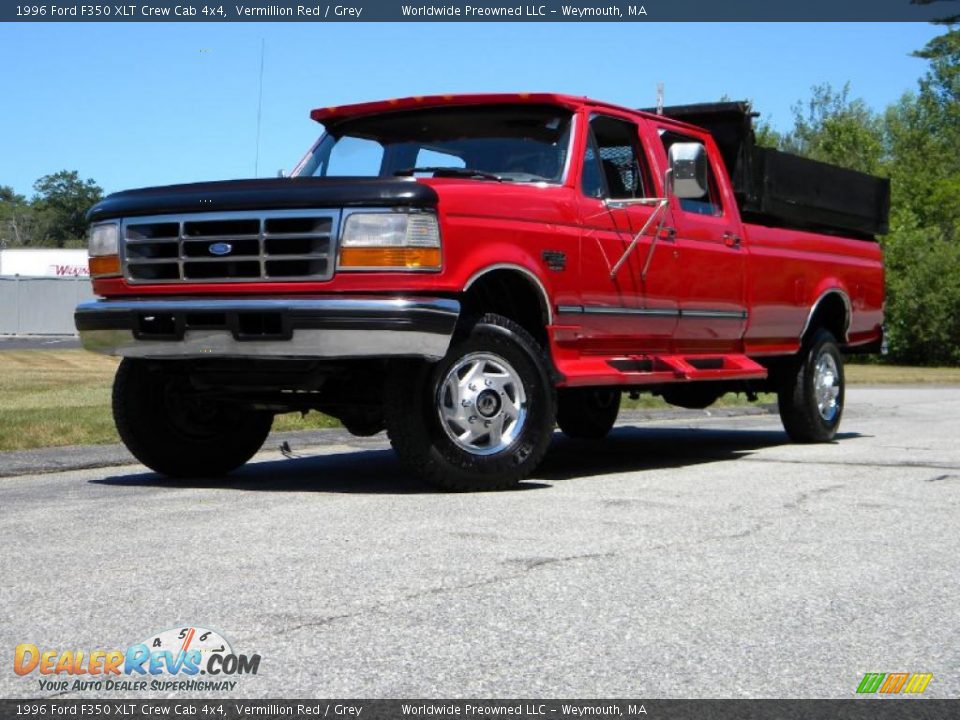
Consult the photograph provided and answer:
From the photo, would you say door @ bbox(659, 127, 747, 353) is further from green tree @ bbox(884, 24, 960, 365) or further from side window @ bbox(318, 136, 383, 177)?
green tree @ bbox(884, 24, 960, 365)

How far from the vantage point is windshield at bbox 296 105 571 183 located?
26.1 feet

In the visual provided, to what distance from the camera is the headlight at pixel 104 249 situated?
295 inches

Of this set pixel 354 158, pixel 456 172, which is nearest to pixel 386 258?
pixel 456 172

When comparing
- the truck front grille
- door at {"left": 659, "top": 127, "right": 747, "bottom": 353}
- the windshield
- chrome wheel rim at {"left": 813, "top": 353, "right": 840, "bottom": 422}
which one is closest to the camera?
the truck front grille

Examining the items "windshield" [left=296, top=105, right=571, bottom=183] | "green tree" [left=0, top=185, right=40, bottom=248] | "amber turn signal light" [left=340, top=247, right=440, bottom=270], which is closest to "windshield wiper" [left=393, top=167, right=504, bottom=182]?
"windshield" [left=296, top=105, right=571, bottom=183]

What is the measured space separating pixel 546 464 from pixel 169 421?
2.39 metres

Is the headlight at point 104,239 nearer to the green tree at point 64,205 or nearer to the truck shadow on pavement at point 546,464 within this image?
the truck shadow on pavement at point 546,464

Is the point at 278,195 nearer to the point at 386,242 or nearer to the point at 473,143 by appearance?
the point at 386,242

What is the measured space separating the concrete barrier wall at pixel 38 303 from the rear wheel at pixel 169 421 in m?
46.9

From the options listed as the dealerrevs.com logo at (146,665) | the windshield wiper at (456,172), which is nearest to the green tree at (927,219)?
the windshield wiper at (456,172)

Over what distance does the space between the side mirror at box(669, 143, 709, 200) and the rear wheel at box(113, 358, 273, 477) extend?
2882 mm

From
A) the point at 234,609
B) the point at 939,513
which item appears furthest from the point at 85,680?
the point at 939,513

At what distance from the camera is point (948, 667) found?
3.77m

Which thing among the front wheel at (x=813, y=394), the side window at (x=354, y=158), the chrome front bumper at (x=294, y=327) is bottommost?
the front wheel at (x=813, y=394)
